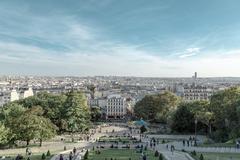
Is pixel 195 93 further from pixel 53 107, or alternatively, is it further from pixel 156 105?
pixel 53 107

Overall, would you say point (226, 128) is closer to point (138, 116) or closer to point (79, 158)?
point (79, 158)

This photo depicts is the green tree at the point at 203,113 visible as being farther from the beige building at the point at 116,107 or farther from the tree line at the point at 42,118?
the beige building at the point at 116,107

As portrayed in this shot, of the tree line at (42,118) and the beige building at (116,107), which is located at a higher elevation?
the tree line at (42,118)

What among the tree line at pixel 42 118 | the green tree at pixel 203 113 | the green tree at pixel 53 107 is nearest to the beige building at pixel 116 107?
the tree line at pixel 42 118

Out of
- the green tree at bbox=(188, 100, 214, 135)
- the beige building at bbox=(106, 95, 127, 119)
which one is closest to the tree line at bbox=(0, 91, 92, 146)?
the green tree at bbox=(188, 100, 214, 135)

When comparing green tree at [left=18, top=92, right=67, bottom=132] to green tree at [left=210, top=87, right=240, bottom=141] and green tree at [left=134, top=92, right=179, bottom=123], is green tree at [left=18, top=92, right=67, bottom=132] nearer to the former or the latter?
green tree at [left=134, top=92, right=179, bottom=123]

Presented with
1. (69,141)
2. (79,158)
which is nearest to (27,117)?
(69,141)
